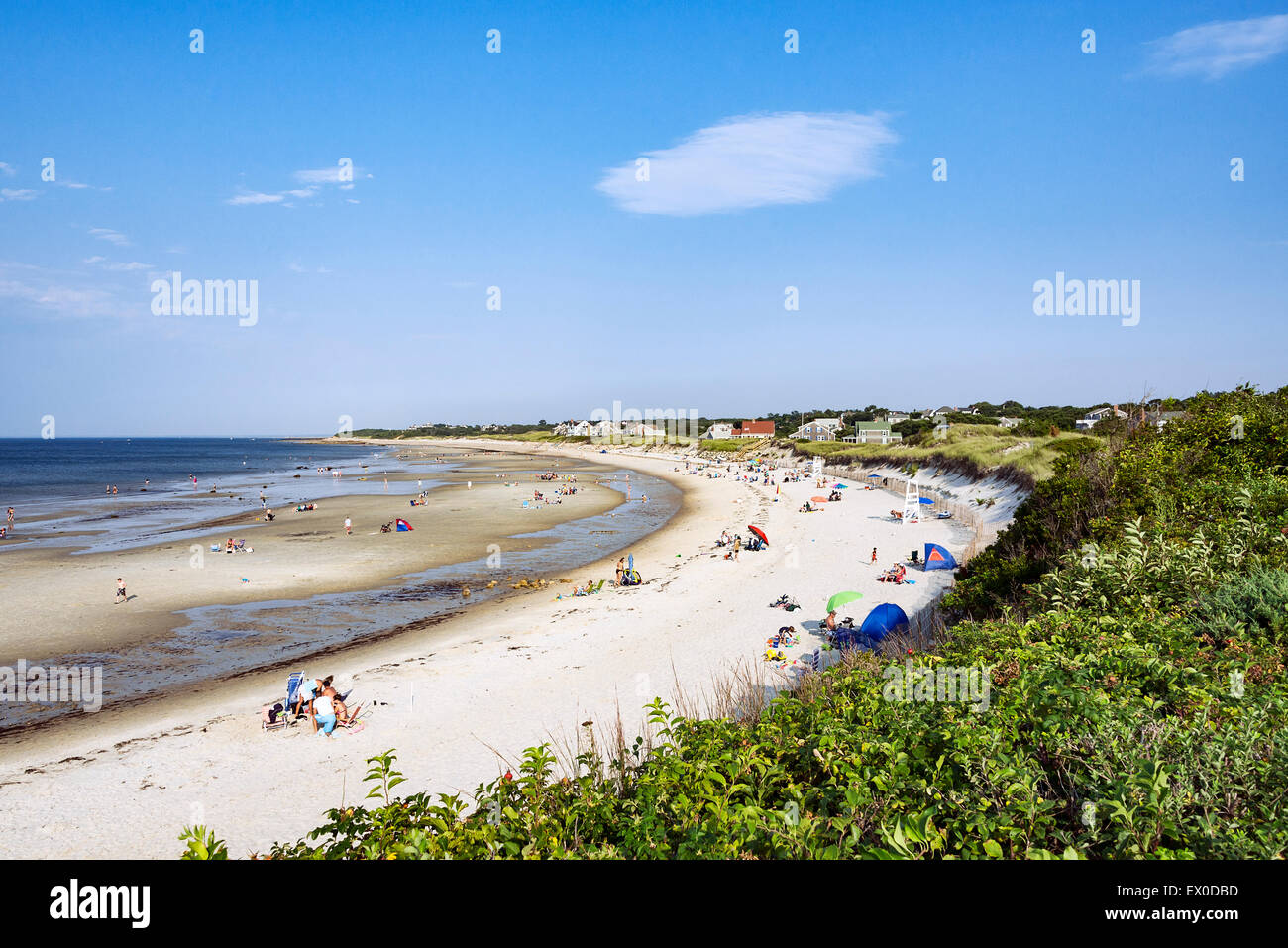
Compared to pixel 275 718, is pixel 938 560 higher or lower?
higher

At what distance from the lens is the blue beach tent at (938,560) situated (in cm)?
2338

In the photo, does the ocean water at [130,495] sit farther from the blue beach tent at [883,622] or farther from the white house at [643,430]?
the white house at [643,430]

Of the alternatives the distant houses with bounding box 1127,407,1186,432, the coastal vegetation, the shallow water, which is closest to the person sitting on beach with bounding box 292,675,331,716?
the shallow water

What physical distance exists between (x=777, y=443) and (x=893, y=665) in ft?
310

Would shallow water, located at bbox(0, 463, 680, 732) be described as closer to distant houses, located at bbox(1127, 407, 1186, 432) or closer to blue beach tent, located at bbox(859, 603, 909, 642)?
blue beach tent, located at bbox(859, 603, 909, 642)

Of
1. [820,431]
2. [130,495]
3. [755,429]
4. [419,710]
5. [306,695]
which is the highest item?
[755,429]

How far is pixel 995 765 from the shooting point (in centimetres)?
Answer: 416

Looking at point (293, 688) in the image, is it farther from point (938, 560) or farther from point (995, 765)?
point (938, 560)

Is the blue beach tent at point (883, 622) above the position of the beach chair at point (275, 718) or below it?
above

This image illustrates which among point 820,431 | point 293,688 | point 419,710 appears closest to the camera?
point 293,688

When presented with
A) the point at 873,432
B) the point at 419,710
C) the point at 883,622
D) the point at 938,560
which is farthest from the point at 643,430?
the point at 419,710

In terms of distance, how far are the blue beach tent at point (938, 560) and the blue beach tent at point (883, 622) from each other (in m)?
10.2

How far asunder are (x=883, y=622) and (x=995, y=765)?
1046 centimetres

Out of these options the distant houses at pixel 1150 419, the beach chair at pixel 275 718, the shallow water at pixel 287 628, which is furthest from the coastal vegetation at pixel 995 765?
the shallow water at pixel 287 628
